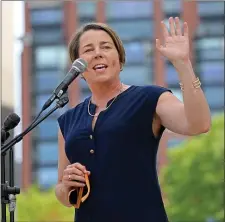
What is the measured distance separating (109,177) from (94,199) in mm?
85

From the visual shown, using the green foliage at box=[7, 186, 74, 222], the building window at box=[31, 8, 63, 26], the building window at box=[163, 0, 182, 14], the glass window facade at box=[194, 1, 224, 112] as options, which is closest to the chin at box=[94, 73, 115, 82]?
the green foliage at box=[7, 186, 74, 222]

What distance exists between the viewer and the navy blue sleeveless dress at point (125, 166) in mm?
2195

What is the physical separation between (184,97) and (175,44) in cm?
16

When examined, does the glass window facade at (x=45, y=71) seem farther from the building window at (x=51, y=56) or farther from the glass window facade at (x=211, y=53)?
the glass window facade at (x=211, y=53)

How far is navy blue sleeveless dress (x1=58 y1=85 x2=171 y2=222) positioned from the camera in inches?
86.4

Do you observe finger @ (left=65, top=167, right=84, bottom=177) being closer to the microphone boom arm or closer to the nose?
the microphone boom arm

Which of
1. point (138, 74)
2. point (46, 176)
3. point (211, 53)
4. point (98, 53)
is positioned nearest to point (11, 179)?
point (98, 53)

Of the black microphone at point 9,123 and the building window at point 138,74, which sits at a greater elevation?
the building window at point 138,74

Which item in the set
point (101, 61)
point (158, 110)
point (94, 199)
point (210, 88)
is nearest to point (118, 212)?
point (94, 199)

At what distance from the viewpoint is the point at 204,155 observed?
20.0 m

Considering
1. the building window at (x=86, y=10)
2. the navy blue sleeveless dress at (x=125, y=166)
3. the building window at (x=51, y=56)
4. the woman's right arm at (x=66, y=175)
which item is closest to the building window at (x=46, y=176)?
the building window at (x=51, y=56)

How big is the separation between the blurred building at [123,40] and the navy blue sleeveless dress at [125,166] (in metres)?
39.4

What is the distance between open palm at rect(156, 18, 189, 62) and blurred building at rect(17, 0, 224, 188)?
130ft

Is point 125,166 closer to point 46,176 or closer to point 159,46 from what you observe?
point 159,46
